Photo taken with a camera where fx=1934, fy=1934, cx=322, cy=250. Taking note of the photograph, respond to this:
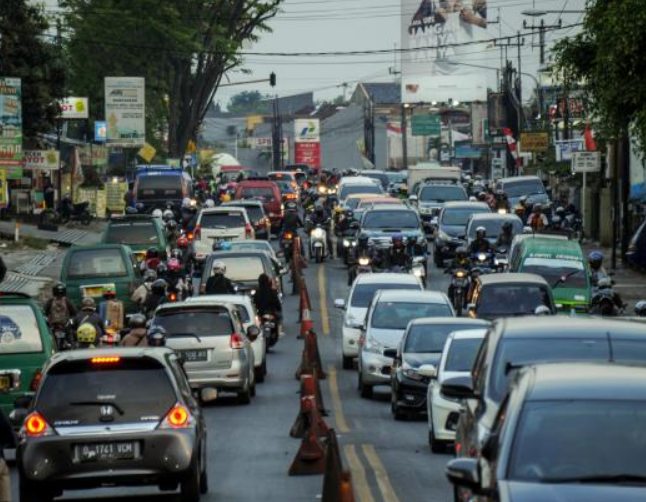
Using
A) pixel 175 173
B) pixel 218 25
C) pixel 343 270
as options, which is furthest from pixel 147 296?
pixel 218 25

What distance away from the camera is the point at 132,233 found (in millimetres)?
43688

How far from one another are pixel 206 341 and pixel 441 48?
15785 cm

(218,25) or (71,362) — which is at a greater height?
(218,25)

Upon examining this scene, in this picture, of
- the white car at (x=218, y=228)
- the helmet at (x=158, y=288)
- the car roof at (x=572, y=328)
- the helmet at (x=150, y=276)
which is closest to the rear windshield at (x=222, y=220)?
the white car at (x=218, y=228)

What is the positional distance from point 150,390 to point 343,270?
39.2 m

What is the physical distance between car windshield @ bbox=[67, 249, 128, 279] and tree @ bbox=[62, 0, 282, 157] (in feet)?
182

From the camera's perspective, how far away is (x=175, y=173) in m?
62.8

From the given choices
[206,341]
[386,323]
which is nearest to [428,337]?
[206,341]

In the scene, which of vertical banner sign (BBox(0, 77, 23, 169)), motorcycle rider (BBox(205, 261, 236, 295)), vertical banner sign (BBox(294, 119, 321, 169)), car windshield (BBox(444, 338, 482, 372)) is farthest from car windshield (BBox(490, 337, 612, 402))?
vertical banner sign (BBox(294, 119, 321, 169))

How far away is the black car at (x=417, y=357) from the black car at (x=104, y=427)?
885 centimetres

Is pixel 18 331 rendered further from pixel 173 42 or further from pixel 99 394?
pixel 173 42

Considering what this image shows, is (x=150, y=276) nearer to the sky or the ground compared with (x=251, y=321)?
nearer to the sky

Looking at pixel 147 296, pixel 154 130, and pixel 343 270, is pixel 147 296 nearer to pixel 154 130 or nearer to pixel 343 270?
pixel 343 270

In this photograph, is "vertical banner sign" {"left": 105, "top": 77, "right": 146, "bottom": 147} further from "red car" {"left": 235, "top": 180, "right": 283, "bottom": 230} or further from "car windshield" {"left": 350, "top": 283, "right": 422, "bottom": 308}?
"car windshield" {"left": 350, "top": 283, "right": 422, "bottom": 308}
